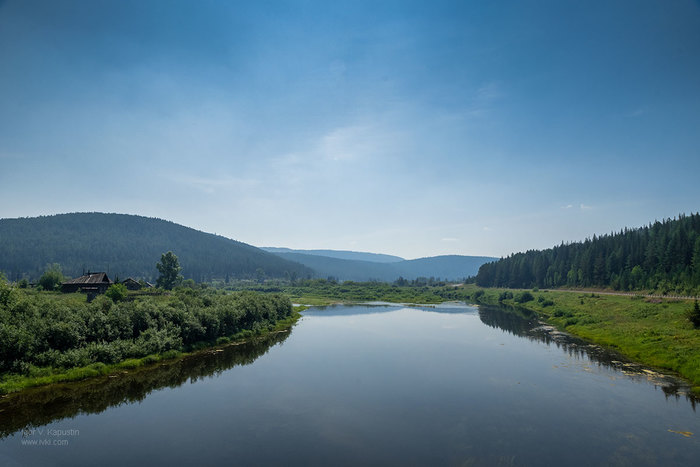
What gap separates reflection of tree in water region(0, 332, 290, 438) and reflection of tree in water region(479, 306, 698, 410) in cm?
3730

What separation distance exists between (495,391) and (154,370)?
3087 cm

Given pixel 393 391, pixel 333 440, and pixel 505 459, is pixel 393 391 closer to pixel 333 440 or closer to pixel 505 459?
pixel 333 440

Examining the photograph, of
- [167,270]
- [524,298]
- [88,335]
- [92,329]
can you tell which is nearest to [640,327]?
[92,329]

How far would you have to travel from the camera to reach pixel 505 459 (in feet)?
59.9

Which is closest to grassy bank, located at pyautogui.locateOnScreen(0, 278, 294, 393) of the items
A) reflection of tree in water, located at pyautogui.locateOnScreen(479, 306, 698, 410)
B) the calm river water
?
the calm river water

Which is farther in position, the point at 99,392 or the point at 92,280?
the point at 92,280

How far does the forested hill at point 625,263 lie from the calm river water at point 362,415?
63.0 metres

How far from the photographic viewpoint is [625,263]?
360ft

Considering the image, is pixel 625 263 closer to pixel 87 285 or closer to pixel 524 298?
pixel 524 298

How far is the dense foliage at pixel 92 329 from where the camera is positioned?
97.1ft

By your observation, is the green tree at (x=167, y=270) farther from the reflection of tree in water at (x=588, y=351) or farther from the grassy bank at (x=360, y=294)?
Answer: the reflection of tree in water at (x=588, y=351)

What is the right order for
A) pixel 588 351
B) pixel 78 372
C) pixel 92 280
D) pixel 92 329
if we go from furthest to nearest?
1. pixel 92 280
2. pixel 588 351
3. pixel 92 329
4. pixel 78 372

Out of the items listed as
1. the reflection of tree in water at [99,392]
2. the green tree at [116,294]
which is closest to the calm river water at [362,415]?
the reflection of tree in water at [99,392]

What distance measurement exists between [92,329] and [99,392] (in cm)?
986
